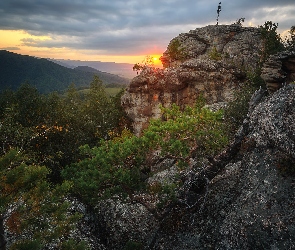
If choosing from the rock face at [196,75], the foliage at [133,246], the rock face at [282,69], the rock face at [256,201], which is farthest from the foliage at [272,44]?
the foliage at [133,246]

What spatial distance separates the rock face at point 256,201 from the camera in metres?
19.5

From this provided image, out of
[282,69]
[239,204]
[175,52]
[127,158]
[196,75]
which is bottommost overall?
[239,204]

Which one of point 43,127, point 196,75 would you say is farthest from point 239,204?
point 196,75

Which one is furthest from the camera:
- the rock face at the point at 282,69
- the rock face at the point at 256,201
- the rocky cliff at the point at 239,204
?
the rock face at the point at 282,69

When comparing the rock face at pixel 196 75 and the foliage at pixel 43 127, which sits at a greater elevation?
the rock face at pixel 196 75

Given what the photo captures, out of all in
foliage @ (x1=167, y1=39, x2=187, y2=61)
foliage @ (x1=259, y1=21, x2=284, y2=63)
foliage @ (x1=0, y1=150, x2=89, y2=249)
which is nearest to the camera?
foliage @ (x1=0, y1=150, x2=89, y2=249)

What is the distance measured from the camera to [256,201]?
2116cm

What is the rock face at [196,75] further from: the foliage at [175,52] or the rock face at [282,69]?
the rock face at [282,69]

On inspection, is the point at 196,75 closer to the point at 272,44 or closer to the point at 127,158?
the point at 272,44


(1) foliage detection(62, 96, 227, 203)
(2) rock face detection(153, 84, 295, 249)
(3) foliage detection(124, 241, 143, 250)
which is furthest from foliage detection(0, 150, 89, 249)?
(2) rock face detection(153, 84, 295, 249)

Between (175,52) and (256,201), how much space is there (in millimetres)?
55759

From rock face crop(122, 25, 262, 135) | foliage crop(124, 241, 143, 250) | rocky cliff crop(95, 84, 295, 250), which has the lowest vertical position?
foliage crop(124, 241, 143, 250)

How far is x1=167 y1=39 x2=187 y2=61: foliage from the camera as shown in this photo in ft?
230

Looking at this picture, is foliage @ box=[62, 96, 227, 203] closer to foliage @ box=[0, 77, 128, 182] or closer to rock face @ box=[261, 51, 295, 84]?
rock face @ box=[261, 51, 295, 84]
